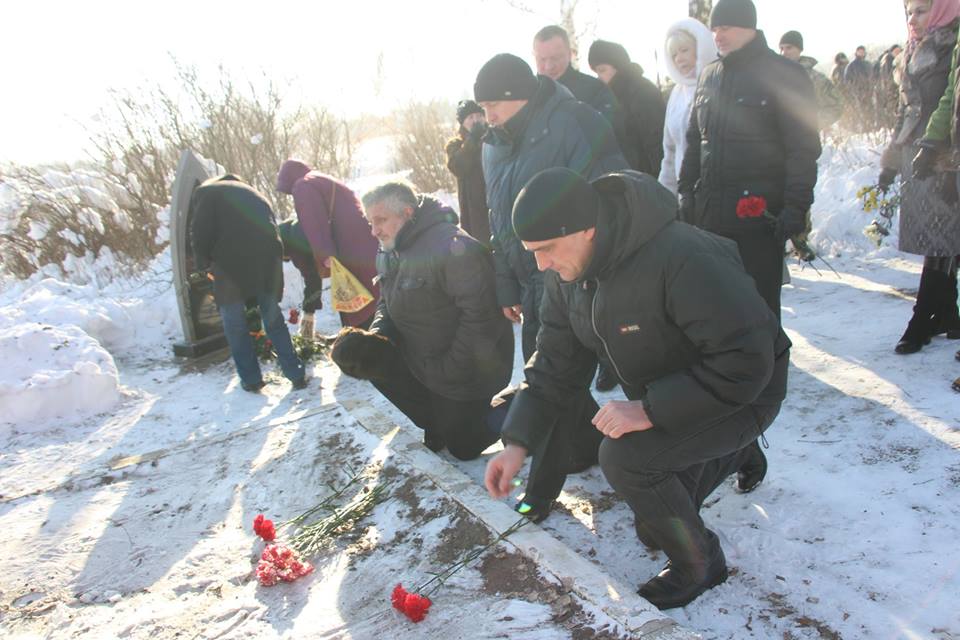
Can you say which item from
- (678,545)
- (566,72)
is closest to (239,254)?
(566,72)

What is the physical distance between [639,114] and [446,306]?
7.98 feet

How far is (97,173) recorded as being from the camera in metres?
8.87

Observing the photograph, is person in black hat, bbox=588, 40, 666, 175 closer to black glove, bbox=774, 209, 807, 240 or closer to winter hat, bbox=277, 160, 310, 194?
black glove, bbox=774, 209, 807, 240

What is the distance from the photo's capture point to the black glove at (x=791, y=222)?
3.29 metres

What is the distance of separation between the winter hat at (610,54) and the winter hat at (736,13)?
4.54ft

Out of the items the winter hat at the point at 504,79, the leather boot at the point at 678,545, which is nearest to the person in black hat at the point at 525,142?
the winter hat at the point at 504,79

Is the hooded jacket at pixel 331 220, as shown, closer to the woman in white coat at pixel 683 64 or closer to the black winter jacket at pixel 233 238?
the black winter jacket at pixel 233 238

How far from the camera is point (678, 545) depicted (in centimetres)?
217

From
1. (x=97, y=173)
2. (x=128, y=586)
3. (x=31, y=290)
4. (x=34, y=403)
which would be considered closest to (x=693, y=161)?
(x=128, y=586)

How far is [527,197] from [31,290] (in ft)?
23.9

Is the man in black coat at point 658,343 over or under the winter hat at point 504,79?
under

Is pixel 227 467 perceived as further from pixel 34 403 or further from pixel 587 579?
pixel 587 579

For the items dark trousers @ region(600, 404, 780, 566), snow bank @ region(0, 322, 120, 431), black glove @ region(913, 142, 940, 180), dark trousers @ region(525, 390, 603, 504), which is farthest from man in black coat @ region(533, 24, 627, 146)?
snow bank @ region(0, 322, 120, 431)

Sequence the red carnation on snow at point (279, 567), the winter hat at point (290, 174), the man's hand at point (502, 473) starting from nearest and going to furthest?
the man's hand at point (502, 473) < the red carnation on snow at point (279, 567) < the winter hat at point (290, 174)
